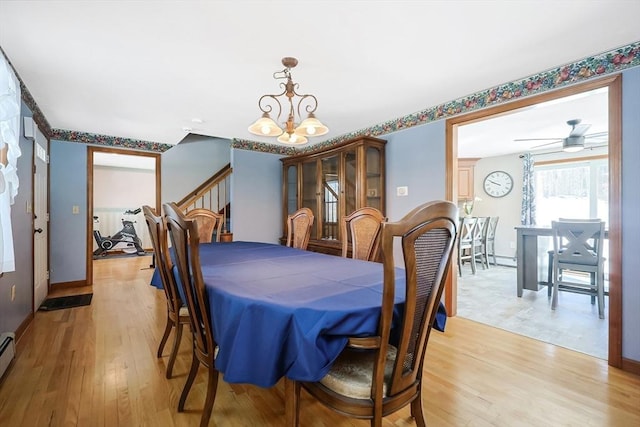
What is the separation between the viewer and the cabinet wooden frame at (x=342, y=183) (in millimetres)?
3389

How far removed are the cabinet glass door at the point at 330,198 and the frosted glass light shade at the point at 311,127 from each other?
1.63 meters

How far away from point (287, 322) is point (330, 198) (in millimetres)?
2886

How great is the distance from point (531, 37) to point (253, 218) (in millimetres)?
3666

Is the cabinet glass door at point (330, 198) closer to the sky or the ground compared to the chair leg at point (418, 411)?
closer to the sky

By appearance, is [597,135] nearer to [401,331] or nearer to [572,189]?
[572,189]

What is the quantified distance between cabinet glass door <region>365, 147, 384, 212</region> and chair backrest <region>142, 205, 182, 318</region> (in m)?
2.32

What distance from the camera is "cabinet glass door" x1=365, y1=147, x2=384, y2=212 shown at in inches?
137

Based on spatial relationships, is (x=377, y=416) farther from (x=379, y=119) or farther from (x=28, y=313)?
(x=28, y=313)

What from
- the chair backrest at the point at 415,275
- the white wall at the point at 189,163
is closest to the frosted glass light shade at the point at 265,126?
the chair backrest at the point at 415,275

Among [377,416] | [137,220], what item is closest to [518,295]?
[377,416]

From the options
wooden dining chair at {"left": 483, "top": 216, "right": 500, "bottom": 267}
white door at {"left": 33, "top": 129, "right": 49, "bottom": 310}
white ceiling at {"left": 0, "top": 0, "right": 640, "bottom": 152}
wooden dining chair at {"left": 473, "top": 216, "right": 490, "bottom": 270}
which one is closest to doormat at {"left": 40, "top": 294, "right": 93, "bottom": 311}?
white door at {"left": 33, "top": 129, "right": 49, "bottom": 310}

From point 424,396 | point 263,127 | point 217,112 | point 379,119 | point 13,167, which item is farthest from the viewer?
point 379,119

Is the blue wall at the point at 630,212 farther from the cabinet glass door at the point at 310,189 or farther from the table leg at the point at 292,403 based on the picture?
the cabinet glass door at the point at 310,189

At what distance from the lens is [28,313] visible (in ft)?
9.03
